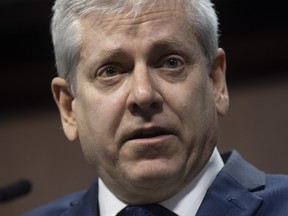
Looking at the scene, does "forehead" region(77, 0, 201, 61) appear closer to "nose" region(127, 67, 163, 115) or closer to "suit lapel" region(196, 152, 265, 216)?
"nose" region(127, 67, 163, 115)

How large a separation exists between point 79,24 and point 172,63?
283 mm

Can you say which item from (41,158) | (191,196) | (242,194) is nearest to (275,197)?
(242,194)

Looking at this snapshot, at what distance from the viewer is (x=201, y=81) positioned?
6.75 ft

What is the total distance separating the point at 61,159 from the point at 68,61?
1.29 meters

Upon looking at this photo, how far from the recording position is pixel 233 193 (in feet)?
6.76

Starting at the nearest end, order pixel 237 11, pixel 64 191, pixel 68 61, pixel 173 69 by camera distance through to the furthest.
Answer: pixel 173 69
pixel 68 61
pixel 237 11
pixel 64 191

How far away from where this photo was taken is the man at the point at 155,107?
1956mm

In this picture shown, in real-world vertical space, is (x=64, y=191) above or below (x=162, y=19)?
below

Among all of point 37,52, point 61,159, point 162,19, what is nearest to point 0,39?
point 37,52

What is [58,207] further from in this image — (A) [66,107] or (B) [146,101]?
(B) [146,101]

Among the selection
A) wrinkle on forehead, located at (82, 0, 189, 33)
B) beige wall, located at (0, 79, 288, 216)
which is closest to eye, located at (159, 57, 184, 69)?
wrinkle on forehead, located at (82, 0, 189, 33)

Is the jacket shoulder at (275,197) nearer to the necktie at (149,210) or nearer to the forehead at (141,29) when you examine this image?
the necktie at (149,210)

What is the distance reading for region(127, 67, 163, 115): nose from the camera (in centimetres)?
190

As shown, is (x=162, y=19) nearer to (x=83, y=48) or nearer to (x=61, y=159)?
(x=83, y=48)
